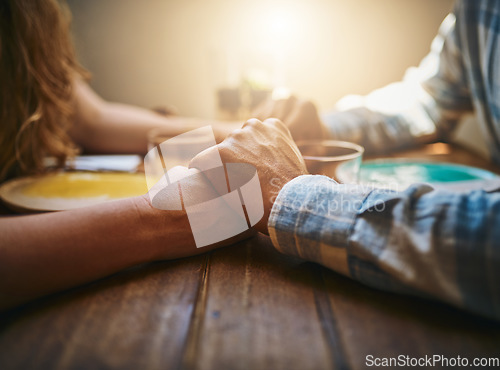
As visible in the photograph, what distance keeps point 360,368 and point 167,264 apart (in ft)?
0.74

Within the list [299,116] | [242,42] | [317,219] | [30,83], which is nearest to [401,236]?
[317,219]

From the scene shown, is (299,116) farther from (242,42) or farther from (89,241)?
(242,42)

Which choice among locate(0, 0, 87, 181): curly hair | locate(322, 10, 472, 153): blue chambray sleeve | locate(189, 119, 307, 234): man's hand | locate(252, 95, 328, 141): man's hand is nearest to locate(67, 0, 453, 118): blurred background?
locate(322, 10, 472, 153): blue chambray sleeve

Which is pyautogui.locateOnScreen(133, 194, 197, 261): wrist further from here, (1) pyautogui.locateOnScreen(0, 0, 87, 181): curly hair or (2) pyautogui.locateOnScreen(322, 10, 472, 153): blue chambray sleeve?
(2) pyautogui.locateOnScreen(322, 10, 472, 153): blue chambray sleeve

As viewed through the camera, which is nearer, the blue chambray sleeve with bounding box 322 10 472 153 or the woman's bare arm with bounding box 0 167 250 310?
the woman's bare arm with bounding box 0 167 250 310

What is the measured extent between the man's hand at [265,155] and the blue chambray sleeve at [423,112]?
462mm

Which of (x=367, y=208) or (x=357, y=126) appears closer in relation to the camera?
(x=367, y=208)

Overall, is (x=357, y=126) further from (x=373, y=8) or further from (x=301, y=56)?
(x=373, y=8)

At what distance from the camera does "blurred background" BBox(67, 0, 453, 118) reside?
4.53 feet

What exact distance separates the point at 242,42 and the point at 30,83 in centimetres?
102

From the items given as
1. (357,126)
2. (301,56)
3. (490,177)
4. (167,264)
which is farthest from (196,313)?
(301,56)

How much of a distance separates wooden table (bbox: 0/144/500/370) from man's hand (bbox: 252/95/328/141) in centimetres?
42

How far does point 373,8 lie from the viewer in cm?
139

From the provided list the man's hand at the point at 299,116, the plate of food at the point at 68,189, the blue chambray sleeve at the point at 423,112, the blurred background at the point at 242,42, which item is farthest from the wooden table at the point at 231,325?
the blurred background at the point at 242,42
